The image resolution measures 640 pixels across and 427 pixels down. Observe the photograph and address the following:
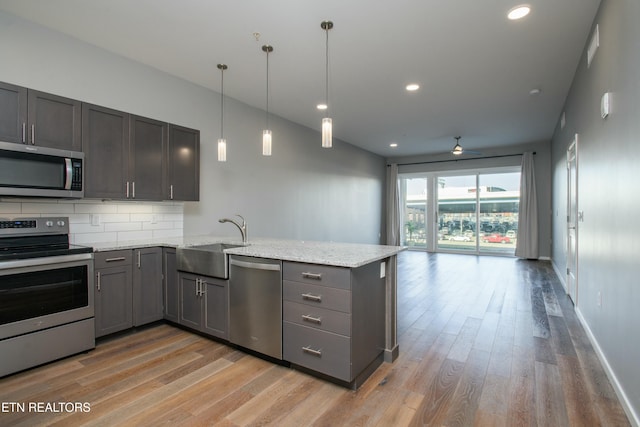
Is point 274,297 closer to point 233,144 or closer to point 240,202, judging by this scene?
point 240,202

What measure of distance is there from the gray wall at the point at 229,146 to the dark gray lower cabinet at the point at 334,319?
2.34m

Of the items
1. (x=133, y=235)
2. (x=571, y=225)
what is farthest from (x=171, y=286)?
(x=571, y=225)

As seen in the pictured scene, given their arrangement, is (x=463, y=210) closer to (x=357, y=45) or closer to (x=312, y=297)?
(x=357, y=45)

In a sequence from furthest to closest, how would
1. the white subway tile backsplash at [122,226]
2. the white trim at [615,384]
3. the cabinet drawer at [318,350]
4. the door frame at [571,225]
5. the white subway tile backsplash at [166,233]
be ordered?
1. the door frame at [571,225]
2. the white subway tile backsplash at [166,233]
3. the white subway tile backsplash at [122,226]
4. the cabinet drawer at [318,350]
5. the white trim at [615,384]

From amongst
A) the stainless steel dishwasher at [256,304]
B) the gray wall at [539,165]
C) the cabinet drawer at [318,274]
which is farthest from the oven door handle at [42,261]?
the gray wall at [539,165]

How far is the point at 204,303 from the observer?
2883 millimetres

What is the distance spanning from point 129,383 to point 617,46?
13.2 ft

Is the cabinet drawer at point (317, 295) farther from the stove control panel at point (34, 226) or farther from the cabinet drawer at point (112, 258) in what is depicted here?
the stove control panel at point (34, 226)

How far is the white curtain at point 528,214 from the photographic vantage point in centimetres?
759

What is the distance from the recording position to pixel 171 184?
3.51m

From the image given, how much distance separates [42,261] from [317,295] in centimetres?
209

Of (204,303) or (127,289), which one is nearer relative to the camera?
(204,303)

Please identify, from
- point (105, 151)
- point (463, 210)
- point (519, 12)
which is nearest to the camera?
point (519, 12)

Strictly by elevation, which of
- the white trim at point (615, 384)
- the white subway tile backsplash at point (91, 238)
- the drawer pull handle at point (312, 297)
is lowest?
the white trim at point (615, 384)
